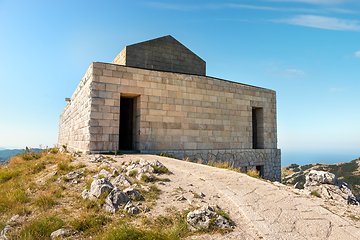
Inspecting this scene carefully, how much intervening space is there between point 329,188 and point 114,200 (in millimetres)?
5330

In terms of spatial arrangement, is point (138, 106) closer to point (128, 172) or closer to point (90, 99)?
point (90, 99)

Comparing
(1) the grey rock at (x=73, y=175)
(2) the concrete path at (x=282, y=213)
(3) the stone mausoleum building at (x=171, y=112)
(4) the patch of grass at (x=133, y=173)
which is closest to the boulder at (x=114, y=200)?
(4) the patch of grass at (x=133, y=173)

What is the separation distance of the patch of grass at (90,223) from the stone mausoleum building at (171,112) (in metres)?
5.37

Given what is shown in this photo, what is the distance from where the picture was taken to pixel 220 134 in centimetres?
1170

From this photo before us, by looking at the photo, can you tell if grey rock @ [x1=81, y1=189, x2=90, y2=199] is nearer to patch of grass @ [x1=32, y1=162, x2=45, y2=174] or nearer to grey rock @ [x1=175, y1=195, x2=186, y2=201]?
grey rock @ [x1=175, y1=195, x2=186, y2=201]

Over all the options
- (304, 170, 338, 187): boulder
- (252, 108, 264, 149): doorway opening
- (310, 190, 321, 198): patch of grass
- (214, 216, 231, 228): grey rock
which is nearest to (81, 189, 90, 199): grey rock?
(214, 216, 231, 228): grey rock

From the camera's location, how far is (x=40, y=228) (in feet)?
11.7

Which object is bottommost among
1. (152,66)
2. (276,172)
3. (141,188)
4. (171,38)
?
(276,172)

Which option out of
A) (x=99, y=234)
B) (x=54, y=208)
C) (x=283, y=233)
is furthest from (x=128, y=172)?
(x=283, y=233)

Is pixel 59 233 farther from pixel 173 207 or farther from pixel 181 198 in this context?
pixel 181 198

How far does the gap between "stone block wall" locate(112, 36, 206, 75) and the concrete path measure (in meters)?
10.0

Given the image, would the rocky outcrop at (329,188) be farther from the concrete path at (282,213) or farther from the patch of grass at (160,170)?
the patch of grass at (160,170)

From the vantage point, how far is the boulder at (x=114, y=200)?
4.04m

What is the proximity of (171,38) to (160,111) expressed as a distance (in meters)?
6.89
